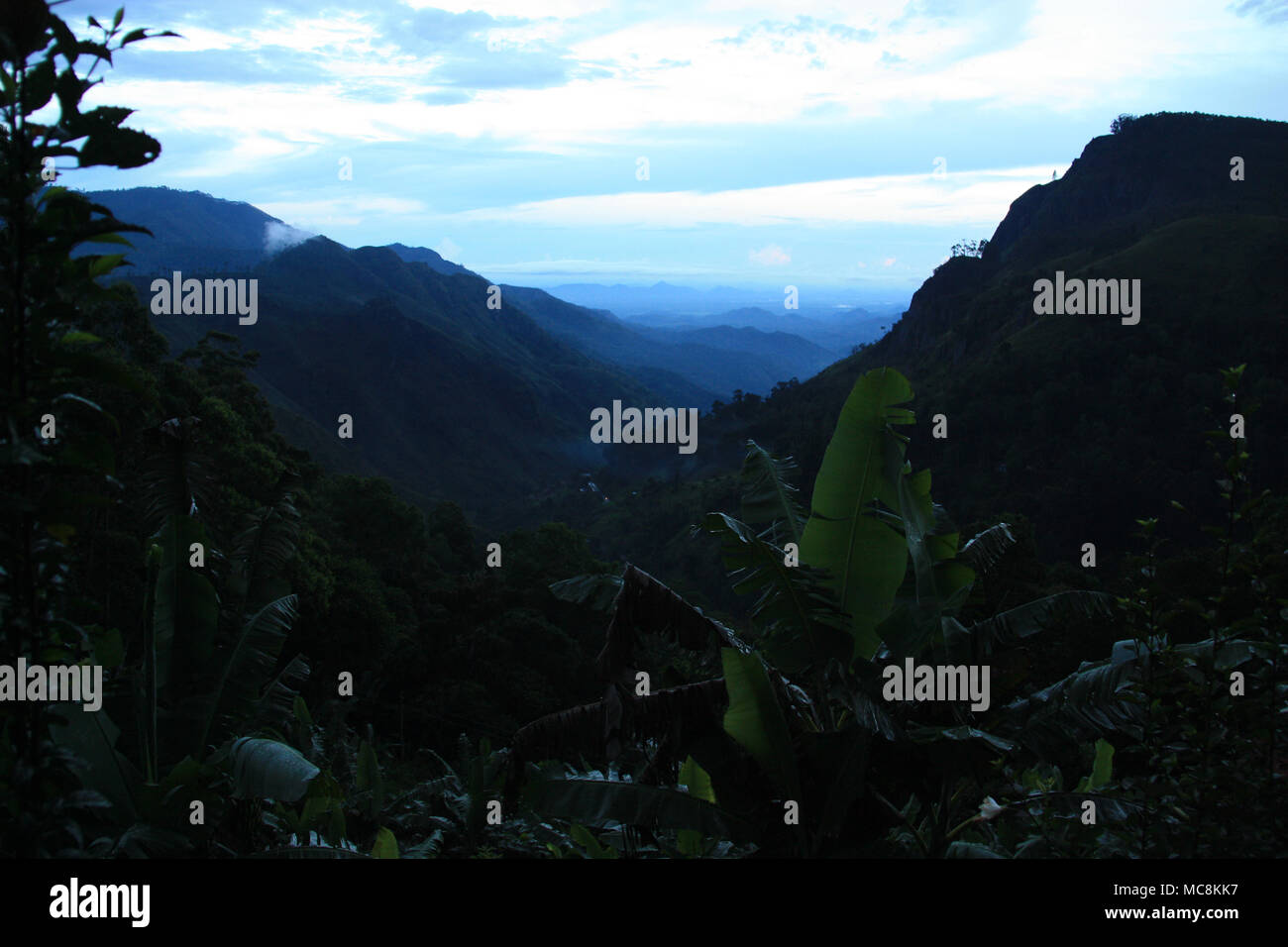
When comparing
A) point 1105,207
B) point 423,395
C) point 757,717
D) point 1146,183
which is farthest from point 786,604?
point 1105,207

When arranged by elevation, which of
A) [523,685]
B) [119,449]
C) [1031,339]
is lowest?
[523,685]

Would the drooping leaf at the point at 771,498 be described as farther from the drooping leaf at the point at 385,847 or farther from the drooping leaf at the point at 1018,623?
the drooping leaf at the point at 385,847

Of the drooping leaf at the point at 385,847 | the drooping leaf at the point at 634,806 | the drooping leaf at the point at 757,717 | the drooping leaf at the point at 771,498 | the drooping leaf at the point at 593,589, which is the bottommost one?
the drooping leaf at the point at 385,847

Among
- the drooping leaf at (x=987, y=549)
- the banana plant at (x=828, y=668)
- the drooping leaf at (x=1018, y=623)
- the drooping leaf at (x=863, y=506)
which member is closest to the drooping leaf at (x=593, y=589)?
the banana plant at (x=828, y=668)

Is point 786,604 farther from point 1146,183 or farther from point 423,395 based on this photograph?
point 1146,183

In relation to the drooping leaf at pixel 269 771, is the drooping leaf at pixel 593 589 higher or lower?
higher

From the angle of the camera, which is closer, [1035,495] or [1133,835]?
[1133,835]

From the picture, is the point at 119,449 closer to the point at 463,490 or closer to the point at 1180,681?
the point at 1180,681

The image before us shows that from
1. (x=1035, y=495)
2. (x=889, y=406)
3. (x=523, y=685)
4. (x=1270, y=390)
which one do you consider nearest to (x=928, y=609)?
(x=889, y=406)
